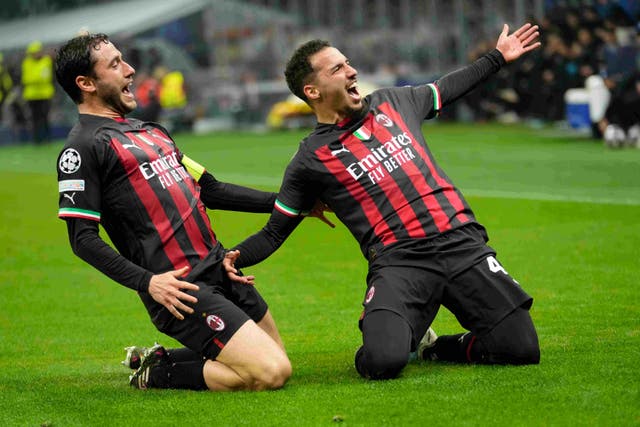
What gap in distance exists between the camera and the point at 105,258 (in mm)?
6320

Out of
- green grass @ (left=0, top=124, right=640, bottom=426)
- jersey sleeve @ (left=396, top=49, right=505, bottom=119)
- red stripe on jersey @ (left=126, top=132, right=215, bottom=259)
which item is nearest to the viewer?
green grass @ (left=0, top=124, right=640, bottom=426)

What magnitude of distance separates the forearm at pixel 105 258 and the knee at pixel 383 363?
1.14 m

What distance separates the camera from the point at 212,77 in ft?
134

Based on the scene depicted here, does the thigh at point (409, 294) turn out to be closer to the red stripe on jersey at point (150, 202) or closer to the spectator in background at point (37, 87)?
the red stripe on jersey at point (150, 202)

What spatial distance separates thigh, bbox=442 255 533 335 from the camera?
6578mm

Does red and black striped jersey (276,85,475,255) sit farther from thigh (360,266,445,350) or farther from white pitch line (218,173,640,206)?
white pitch line (218,173,640,206)

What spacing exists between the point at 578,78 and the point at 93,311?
16736 millimetres

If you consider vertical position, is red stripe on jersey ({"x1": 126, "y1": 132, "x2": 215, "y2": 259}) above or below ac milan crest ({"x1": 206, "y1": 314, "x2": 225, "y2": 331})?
above

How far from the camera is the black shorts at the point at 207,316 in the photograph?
6402 millimetres

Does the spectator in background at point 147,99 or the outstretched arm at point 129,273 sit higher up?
the outstretched arm at point 129,273

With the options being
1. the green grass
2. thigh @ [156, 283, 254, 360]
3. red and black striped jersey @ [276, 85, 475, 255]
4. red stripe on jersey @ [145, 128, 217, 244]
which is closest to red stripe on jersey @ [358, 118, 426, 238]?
red and black striped jersey @ [276, 85, 475, 255]

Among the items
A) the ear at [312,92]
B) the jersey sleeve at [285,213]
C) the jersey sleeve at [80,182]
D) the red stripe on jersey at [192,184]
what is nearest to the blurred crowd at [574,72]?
the ear at [312,92]

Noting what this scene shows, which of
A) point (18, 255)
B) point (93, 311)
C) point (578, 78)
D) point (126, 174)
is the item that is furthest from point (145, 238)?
point (578, 78)

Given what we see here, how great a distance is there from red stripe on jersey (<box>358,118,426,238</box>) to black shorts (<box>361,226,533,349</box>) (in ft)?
0.26
